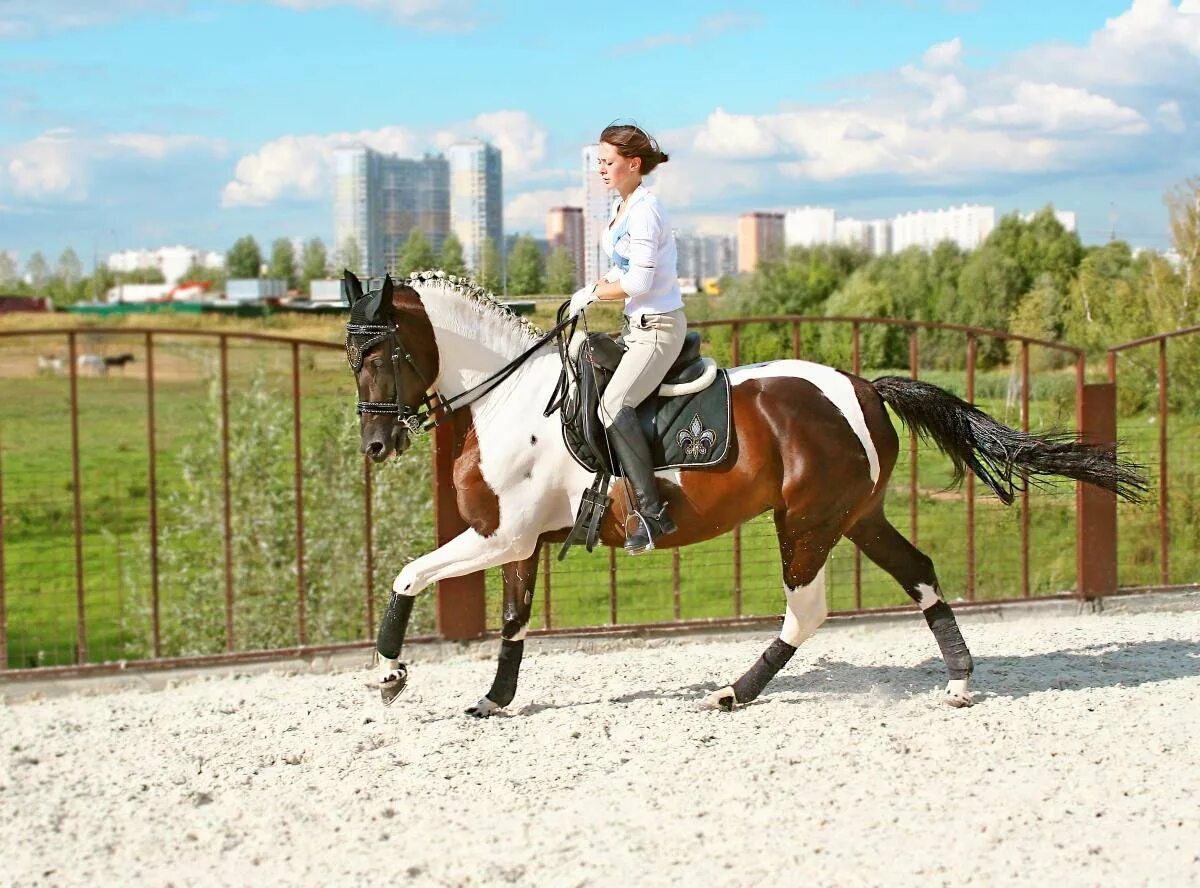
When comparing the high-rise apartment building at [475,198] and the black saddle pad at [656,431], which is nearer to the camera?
the black saddle pad at [656,431]

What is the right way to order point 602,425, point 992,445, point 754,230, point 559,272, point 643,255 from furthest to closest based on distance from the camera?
1. point 754,230
2. point 559,272
3. point 992,445
4. point 602,425
5. point 643,255

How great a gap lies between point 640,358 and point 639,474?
533 mm

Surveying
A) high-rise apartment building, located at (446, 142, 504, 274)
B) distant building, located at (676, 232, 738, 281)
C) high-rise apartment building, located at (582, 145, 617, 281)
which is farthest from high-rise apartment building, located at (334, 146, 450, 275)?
distant building, located at (676, 232, 738, 281)

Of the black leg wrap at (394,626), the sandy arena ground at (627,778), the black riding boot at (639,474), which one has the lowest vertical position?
the sandy arena ground at (627,778)

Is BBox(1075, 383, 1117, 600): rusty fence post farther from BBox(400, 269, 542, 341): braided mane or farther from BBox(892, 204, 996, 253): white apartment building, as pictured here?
BBox(892, 204, 996, 253): white apartment building

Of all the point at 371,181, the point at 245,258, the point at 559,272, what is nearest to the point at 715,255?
A: the point at 245,258

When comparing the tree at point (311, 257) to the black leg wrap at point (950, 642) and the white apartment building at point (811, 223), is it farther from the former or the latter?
the white apartment building at point (811, 223)

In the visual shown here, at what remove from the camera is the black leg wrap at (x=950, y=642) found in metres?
6.17

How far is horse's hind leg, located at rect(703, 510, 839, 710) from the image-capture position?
6031mm

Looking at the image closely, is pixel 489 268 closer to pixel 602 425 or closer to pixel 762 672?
pixel 602 425

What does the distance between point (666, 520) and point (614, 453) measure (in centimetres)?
40

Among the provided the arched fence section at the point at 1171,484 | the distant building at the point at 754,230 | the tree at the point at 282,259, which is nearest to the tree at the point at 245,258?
the tree at the point at 282,259

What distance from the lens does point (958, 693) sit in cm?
613

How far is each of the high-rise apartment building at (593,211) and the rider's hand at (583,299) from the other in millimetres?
956
